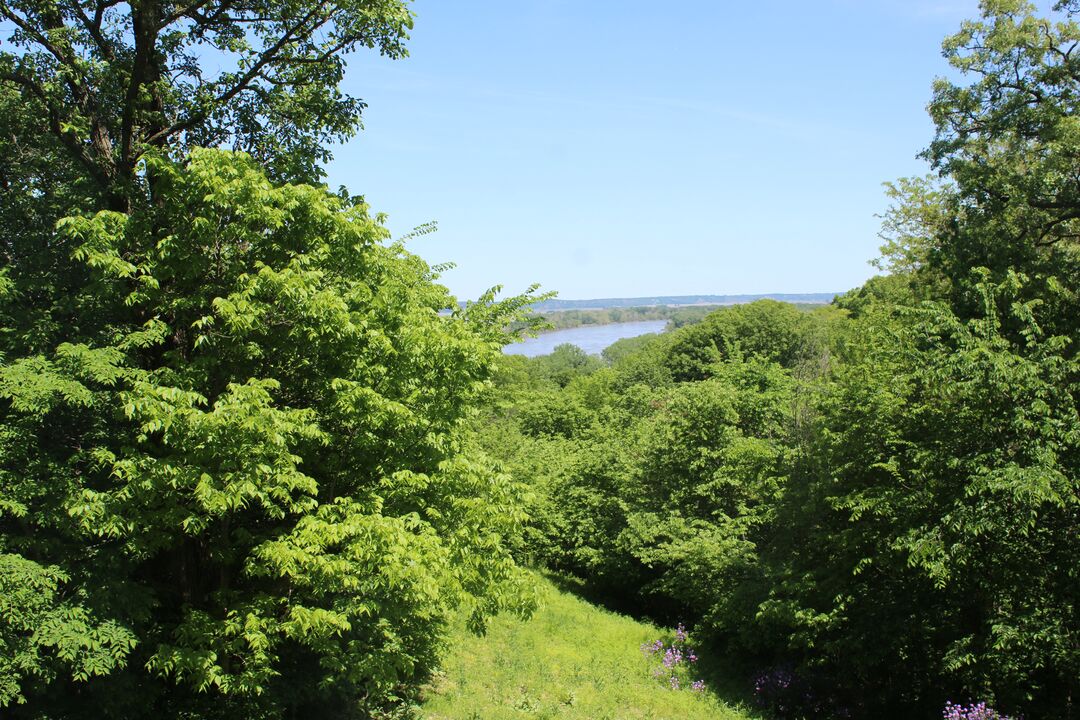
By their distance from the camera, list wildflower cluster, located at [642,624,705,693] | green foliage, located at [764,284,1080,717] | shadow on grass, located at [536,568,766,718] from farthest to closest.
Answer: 1. wildflower cluster, located at [642,624,705,693]
2. shadow on grass, located at [536,568,766,718]
3. green foliage, located at [764,284,1080,717]

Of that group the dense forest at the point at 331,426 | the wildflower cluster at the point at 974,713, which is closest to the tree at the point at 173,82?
the dense forest at the point at 331,426

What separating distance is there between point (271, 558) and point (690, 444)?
52.3ft

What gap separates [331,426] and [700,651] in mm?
13608

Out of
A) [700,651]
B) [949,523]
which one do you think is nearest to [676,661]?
[700,651]

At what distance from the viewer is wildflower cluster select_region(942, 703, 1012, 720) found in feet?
35.1

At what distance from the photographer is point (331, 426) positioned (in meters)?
9.14

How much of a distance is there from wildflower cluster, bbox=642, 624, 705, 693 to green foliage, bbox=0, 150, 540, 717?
8.30m

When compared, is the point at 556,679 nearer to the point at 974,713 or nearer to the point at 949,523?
the point at 974,713

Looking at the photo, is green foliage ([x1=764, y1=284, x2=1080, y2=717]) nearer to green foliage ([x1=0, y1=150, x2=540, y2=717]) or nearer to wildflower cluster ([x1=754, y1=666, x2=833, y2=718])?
wildflower cluster ([x1=754, y1=666, x2=833, y2=718])

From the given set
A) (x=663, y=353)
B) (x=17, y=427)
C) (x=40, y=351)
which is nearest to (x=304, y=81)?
(x=40, y=351)

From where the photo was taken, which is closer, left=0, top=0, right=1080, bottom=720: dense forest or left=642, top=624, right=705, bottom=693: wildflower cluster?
left=0, top=0, right=1080, bottom=720: dense forest

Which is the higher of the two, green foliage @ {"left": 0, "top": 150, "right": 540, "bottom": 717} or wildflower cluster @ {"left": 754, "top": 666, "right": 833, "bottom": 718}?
green foliage @ {"left": 0, "top": 150, "right": 540, "bottom": 717}

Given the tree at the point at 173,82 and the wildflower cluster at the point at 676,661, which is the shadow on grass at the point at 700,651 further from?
the tree at the point at 173,82

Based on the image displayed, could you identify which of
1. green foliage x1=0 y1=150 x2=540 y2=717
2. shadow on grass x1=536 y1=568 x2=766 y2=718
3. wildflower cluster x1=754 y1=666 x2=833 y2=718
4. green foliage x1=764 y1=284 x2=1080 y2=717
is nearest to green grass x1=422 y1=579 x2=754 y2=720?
shadow on grass x1=536 y1=568 x2=766 y2=718
